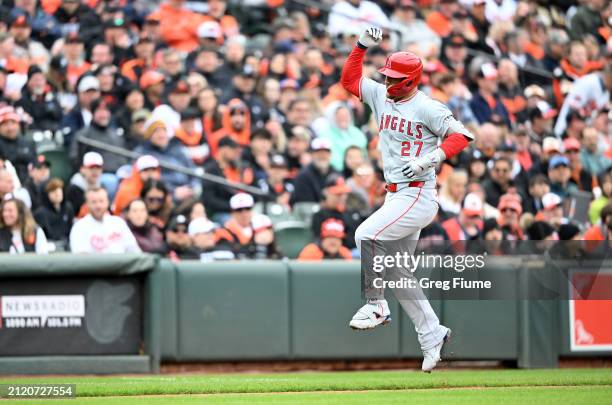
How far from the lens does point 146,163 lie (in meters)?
13.5

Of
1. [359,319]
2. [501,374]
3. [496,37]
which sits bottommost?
[501,374]

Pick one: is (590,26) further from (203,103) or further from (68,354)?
(68,354)

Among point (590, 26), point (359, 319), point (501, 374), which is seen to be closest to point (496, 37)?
point (590, 26)

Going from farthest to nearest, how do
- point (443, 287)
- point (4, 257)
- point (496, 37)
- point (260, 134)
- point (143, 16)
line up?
1. point (496, 37)
2. point (143, 16)
3. point (260, 134)
4. point (4, 257)
5. point (443, 287)

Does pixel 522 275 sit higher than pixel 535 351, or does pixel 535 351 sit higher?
pixel 522 275

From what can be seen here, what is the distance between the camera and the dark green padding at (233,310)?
40.8 feet

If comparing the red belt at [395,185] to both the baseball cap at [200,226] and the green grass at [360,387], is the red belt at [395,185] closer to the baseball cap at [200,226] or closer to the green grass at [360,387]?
the green grass at [360,387]

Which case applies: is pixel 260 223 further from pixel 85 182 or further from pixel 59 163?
pixel 59 163

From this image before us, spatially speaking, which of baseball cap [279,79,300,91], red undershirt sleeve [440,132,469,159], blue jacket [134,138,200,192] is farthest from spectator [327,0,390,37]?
red undershirt sleeve [440,132,469,159]

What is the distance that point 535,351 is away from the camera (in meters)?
12.6

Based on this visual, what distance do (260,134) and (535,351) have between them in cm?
427

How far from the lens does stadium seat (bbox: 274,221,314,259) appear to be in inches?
538

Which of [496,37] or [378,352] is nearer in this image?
[378,352]

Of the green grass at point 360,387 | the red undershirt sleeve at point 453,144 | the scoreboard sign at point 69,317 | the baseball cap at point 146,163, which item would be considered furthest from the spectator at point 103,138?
the red undershirt sleeve at point 453,144
